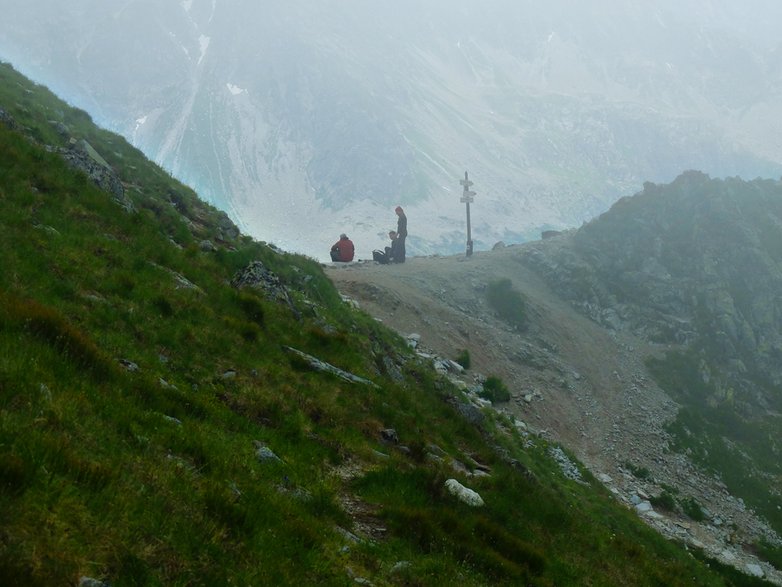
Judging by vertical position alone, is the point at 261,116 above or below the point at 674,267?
above

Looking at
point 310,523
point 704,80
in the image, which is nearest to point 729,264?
point 310,523

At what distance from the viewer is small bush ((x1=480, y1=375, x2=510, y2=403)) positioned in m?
27.2

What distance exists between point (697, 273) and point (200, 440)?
178 ft

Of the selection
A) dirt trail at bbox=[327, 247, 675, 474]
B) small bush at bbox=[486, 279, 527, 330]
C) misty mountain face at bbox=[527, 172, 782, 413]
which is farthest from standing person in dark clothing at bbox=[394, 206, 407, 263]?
misty mountain face at bbox=[527, 172, 782, 413]

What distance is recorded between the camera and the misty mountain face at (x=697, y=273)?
153ft

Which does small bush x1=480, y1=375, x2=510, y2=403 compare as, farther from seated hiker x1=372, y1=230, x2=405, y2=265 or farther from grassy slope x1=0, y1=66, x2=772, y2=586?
seated hiker x1=372, y1=230, x2=405, y2=265

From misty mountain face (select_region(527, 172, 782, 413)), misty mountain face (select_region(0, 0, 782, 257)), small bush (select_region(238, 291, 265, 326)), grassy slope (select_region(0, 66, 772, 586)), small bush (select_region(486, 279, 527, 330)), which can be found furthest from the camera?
misty mountain face (select_region(0, 0, 782, 257))

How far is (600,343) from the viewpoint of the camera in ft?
142

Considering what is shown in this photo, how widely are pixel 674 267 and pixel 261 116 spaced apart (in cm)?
7035

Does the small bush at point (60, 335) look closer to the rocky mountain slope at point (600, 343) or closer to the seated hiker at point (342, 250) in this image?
the rocky mountain slope at point (600, 343)

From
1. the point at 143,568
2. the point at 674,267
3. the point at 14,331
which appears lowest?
the point at 143,568

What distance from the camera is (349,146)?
92250mm

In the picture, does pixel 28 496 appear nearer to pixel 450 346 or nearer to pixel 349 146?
pixel 450 346

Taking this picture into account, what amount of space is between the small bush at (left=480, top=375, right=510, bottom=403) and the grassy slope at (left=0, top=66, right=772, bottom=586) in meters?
10.4
